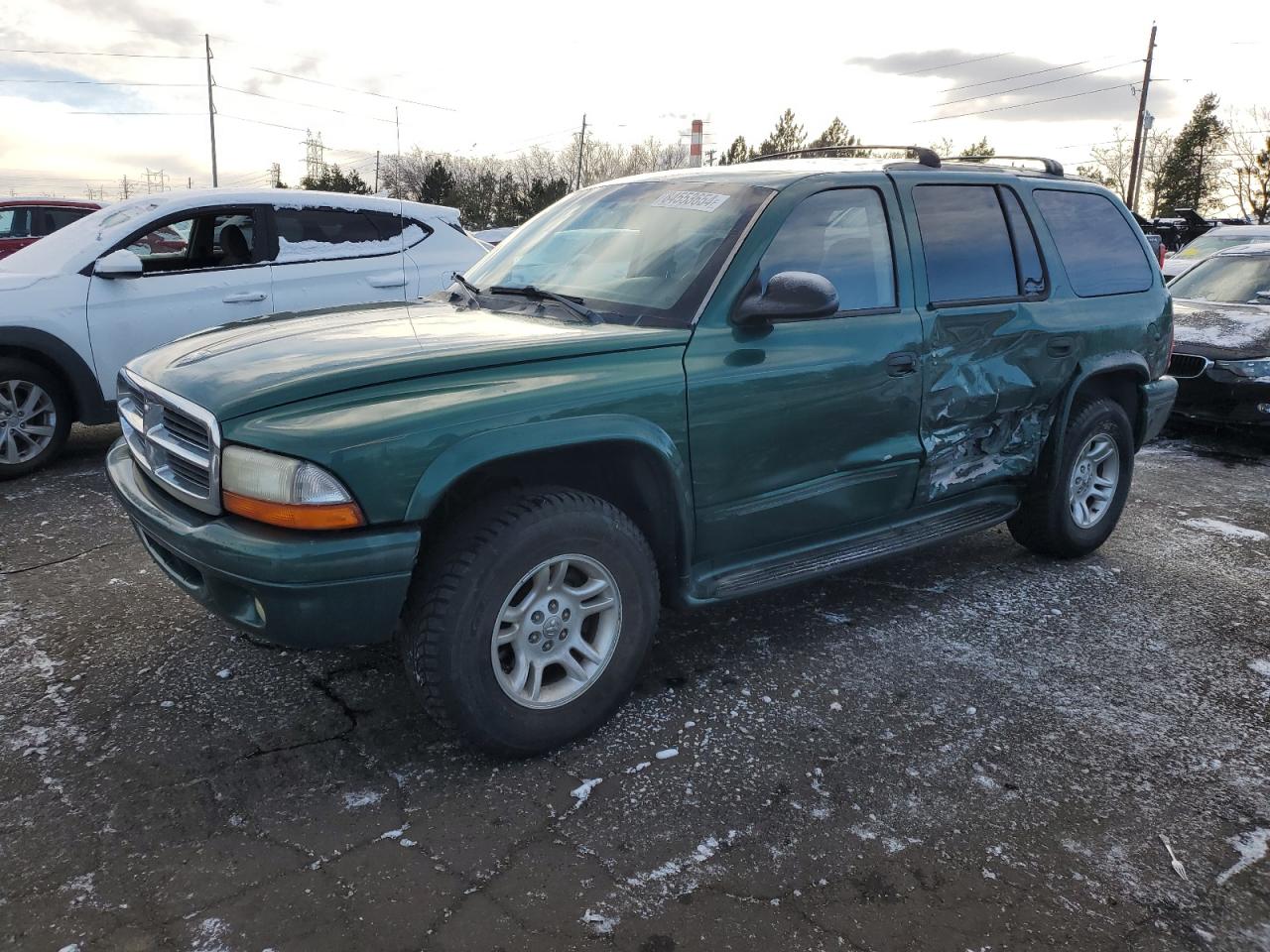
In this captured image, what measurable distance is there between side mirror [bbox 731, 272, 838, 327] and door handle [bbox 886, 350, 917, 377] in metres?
0.47

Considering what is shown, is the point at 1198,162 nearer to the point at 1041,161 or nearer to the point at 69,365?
the point at 1041,161

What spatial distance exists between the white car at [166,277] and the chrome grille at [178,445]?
2.27m

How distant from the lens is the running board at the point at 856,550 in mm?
Result: 3244

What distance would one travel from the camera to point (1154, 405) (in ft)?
15.6

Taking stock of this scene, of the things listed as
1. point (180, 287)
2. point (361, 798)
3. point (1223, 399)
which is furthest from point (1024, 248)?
point (180, 287)

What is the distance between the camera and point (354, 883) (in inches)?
91.7

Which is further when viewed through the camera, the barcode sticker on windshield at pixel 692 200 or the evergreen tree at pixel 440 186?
the evergreen tree at pixel 440 186

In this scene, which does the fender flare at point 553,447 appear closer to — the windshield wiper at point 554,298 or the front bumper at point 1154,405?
the windshield wiper at point 554,298

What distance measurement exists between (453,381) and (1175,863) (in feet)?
7.65

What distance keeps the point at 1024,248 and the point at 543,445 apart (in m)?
2.60

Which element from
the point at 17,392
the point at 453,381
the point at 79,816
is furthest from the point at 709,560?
the point at 17,392

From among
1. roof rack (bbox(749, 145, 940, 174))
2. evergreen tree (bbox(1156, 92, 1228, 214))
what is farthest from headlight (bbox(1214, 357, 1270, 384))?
evergreen tree (bbox(1156, 92, 1228, 214))

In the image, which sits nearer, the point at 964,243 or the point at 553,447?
the point at 553,447

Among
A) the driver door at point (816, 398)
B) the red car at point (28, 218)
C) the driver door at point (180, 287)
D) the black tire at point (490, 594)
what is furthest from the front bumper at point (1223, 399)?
the red car at point (28, 218)
